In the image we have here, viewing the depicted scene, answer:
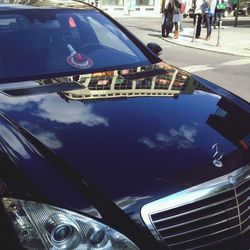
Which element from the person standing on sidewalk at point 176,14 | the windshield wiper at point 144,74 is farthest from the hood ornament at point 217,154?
the person standing on sidewalk at point 176,14

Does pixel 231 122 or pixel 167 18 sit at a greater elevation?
pixel 231 122

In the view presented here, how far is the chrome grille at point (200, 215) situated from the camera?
2.09 metres

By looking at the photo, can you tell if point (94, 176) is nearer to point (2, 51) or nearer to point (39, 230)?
point (39, 230)

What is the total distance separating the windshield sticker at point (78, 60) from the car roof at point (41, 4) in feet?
1.87

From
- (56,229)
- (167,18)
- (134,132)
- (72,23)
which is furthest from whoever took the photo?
(167,18)

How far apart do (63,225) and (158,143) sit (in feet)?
2.43

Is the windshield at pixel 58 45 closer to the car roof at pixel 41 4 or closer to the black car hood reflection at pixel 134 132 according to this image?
the car roof at pixel 41 4

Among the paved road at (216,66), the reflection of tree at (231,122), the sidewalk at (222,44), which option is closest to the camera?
the reflection of tree at (231,122)

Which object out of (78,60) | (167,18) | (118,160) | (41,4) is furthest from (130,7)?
(118,160)

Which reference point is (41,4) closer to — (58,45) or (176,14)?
(58,45)

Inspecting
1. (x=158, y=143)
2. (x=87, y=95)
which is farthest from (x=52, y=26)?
(x=158, y=143)

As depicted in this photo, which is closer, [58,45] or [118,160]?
[118,160]

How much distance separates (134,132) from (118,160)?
307 mm

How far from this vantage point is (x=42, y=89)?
316 centimetres
